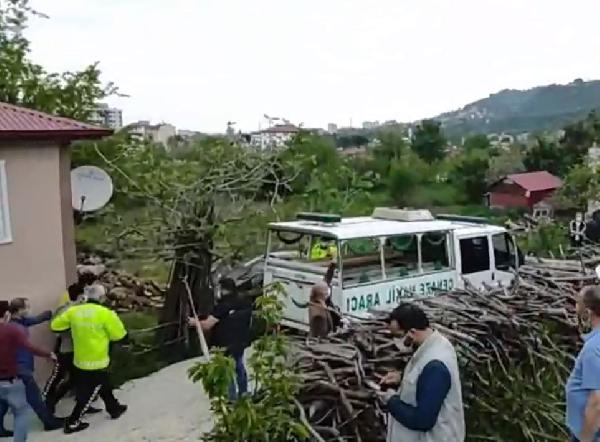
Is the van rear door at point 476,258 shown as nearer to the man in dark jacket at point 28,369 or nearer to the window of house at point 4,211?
the man in dark jacket at point 28,369

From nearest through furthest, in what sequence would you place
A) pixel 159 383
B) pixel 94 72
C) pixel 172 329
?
1. pixel 159 383
2. pixel 172 329
3. pixel 94 72

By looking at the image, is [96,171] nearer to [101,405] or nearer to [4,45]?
[101,405]

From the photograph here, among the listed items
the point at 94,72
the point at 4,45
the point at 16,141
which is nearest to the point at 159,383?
the point at 16,141

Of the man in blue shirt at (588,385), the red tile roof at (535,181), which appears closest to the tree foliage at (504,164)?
the red tile roof at (535,181)

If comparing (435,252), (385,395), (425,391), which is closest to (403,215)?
(435,252)

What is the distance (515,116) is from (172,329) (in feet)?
292

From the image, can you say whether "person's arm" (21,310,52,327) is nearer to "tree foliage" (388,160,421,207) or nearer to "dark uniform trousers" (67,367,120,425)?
"dark uniform trousers" (67,367,120,425)

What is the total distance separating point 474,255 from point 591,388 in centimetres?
833

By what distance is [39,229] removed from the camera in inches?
384

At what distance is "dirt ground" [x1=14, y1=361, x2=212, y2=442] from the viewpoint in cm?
860

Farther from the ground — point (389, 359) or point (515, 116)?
point (515, 116)

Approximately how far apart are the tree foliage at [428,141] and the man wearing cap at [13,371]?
125ft

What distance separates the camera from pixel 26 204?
9.61 meters

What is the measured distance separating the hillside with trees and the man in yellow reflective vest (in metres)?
81.4
